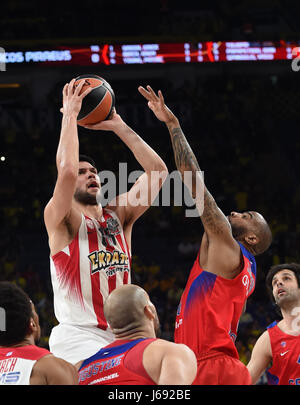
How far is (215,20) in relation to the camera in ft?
47.6

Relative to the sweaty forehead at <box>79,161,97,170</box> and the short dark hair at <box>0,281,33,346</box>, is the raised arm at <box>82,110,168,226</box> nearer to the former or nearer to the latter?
the sweaty forehead at <box>79,161,97,170</box>

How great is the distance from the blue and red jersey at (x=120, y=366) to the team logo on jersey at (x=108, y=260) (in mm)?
822

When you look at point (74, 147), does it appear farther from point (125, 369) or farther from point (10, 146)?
point (10, 146)

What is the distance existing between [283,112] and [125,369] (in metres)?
12.4

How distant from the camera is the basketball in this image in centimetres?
390

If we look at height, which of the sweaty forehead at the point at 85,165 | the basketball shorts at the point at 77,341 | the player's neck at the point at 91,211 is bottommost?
the basketball shorts at the point at 77,341

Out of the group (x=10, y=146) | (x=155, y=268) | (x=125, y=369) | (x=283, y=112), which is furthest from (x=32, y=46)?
(x=125, y=369)

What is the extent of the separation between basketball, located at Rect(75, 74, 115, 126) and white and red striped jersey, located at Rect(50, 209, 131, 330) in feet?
2.27

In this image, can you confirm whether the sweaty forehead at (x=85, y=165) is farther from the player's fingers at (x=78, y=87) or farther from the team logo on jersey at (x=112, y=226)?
the player's fingers at (x=78, y=87)

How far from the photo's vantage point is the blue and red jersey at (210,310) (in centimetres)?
343

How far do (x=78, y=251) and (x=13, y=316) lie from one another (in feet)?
2.72

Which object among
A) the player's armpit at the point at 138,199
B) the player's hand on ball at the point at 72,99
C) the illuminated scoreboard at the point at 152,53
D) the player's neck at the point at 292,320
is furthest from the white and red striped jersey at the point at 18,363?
the illuminated scoreboard at the point at 152,53

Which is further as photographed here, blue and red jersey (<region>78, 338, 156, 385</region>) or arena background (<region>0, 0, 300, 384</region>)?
arena background (<region>0, 0, 300, 384</region>)

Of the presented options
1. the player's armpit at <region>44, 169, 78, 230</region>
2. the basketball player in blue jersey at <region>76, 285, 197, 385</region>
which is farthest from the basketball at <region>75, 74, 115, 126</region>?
the basketball player in blue jersey at <region>76, 285, 197, 385</region>
